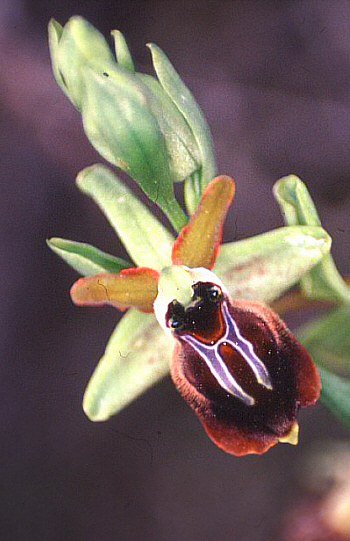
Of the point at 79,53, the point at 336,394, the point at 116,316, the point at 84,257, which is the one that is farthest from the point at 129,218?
the point at 116,316

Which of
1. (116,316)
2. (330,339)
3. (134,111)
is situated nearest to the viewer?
(134,111)

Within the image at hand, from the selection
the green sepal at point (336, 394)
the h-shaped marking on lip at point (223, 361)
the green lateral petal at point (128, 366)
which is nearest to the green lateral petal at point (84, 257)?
the green lateral petal at point (128, 366)

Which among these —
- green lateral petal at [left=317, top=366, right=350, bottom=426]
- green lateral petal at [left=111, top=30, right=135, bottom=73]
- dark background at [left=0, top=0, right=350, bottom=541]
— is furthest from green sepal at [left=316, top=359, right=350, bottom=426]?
dark background at [left=0, top=0, right=350, bottom=541]

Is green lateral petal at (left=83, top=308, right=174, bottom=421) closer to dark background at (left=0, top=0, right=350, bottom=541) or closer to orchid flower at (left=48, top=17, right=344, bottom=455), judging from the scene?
orchid flower at (left=48, top=17, right=344, bottom=455)

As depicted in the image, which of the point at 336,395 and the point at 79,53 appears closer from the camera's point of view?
the point at 79,53

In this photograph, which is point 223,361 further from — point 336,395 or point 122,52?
point 122,52

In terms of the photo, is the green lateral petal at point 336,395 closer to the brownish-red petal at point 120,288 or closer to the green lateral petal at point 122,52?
the brownish-red petal at point 120,288

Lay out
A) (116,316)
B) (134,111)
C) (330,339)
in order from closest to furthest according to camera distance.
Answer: (134,111) → (330,339) → (116,316)

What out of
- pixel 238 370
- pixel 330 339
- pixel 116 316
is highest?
pixel 238 370
